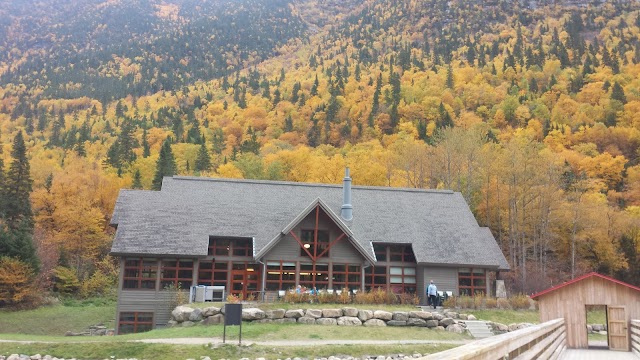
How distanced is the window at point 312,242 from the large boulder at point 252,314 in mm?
9940

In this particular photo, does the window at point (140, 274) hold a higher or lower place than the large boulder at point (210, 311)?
higher

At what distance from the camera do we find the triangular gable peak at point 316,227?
37719mm

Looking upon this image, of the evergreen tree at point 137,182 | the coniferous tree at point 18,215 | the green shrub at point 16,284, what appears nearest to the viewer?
the green shrub at point 16,284

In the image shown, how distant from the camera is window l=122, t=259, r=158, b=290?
119 ft

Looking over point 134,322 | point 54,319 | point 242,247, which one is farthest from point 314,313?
point 54,319

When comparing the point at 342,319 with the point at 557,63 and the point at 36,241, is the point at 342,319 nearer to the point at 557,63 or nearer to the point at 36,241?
the point at 36,241

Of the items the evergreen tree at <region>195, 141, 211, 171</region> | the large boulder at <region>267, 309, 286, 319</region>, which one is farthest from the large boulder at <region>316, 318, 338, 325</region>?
the evergreen tree at <region>195, 141, 211, 171</region>

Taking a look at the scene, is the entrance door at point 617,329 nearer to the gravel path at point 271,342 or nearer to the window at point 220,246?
the gravel path at point 271,342

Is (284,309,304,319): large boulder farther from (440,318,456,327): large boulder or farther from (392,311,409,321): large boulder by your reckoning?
(440,318,456,327): large boulder

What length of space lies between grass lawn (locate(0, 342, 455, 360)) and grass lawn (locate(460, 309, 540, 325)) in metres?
10.6

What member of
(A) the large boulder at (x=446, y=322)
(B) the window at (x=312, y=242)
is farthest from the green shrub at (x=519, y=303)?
(B) the window at (x=312, y=242)

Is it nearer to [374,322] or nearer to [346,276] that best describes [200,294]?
[346,276]

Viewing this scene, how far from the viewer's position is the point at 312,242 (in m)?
39.3

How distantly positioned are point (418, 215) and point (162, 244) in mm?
18720
